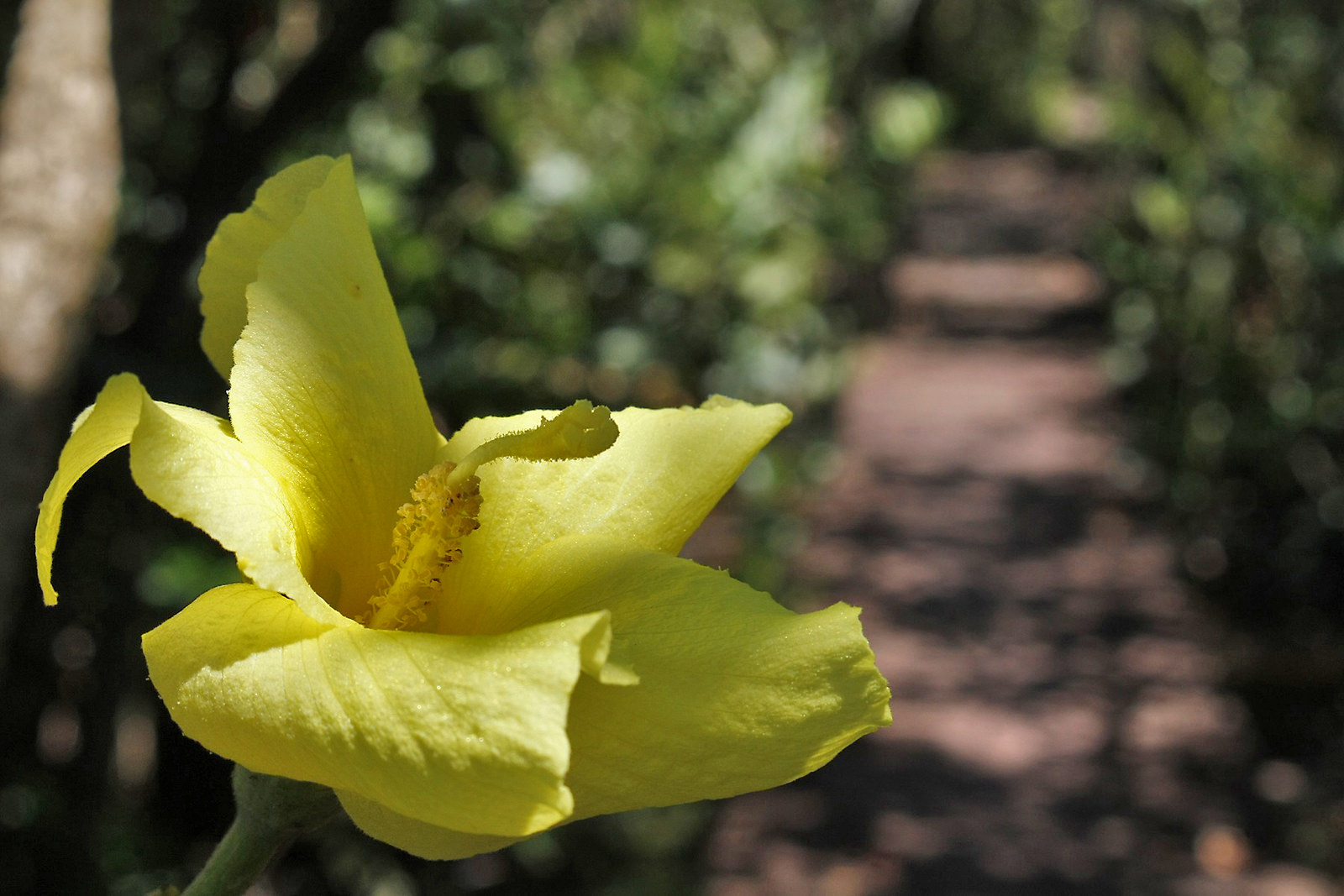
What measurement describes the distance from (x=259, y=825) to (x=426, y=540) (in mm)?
183

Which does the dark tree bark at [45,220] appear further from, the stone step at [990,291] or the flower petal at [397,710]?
the stone step at [990,291]

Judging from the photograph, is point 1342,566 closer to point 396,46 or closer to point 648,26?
point 648,26

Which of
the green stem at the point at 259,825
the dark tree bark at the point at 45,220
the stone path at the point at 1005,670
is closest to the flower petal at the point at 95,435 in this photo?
the green stem at the point at 259,825

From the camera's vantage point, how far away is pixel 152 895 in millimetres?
630

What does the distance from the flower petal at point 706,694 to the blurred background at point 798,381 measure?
100 centimetres

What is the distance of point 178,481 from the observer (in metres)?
0.65

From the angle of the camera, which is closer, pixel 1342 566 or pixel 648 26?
pixel 648 26

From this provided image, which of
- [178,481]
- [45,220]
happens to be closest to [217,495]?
[178,481]

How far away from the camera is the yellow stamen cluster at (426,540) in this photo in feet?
2.50

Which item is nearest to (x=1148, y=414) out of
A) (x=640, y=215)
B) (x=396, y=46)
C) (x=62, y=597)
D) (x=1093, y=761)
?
(x=1093, y=761)

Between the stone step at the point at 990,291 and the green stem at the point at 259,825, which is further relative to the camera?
the stone step at the point at 990,291

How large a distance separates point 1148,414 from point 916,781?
3.65m

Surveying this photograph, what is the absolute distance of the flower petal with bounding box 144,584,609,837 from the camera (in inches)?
22.3

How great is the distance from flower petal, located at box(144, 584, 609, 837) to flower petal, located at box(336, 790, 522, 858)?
→ 24 millimetres
